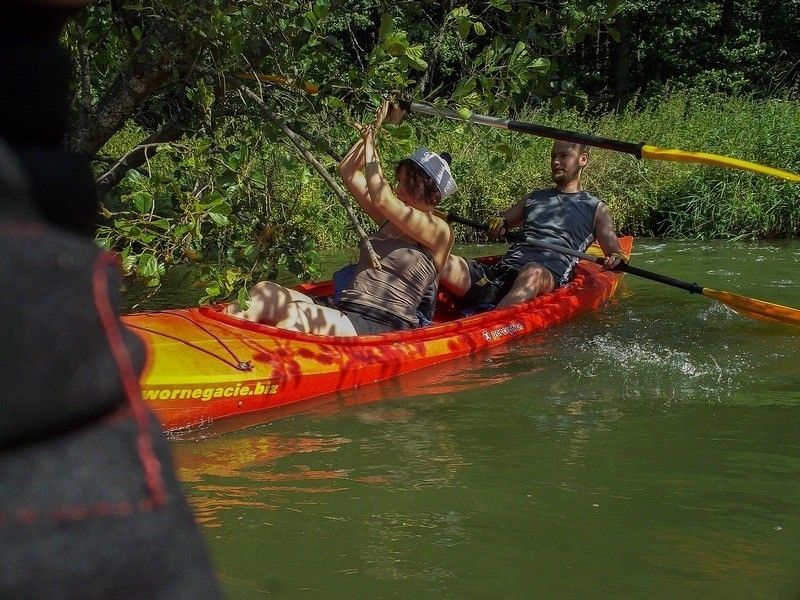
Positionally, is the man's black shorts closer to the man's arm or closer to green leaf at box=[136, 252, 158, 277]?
the man's arm

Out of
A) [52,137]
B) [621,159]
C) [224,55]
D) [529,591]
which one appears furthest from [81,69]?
[621,159]

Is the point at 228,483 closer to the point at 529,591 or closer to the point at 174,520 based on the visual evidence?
the point at 529,591

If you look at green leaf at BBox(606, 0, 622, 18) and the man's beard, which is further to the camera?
the man's beard

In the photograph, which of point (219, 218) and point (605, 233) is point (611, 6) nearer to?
point (219, 218)

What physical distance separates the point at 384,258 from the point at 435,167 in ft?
1.78

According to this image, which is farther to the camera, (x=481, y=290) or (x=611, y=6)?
(x=481, y=290)

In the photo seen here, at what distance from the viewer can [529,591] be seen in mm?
2828

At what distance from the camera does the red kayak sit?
4.55 m

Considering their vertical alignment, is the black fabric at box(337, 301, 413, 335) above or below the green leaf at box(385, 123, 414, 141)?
below

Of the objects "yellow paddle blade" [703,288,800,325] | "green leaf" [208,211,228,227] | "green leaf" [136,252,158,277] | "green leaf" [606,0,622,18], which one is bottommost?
"yellow paddle blade" [703,288,800,325]

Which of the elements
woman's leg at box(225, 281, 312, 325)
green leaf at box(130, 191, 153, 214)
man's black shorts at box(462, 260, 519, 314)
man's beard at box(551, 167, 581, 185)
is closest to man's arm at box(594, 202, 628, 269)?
man's beard at box(551, 167, 581, 185)

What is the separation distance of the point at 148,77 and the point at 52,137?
483cm

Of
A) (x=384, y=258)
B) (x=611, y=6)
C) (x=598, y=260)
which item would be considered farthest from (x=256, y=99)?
(x=598, y=260)

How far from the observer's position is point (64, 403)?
2.22 ft
